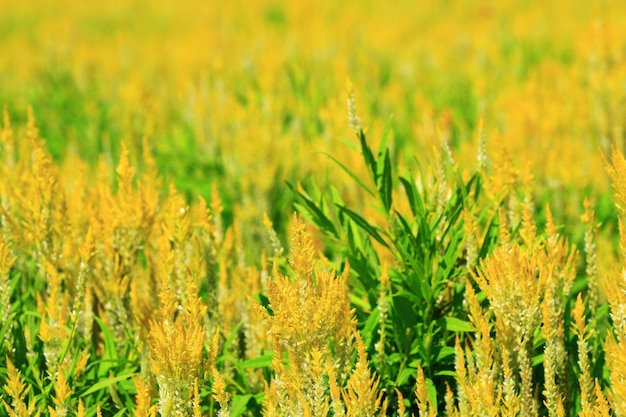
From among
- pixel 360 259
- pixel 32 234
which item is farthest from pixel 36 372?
pixel 360 259

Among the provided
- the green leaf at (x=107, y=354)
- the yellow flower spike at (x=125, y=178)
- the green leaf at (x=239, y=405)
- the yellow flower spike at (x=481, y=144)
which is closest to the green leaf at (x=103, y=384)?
the green leaf at (x=107, y=354)

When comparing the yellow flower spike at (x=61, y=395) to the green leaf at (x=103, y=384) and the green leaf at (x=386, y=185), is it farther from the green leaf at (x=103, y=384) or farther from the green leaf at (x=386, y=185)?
the green leaf at (x=386, y=185)

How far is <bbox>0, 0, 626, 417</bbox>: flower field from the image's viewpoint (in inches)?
61.5

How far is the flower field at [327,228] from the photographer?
156 centimetres

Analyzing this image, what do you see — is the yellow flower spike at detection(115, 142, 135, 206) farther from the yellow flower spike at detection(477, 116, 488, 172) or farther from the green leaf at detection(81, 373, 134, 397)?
the yellow flower spike at detection(477, 116, 488, 172)

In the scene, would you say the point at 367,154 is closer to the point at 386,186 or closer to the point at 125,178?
the point at 386,186

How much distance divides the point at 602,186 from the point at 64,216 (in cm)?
242

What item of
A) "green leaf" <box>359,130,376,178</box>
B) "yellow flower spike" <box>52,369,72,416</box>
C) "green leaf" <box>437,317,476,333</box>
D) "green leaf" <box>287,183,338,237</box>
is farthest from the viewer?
"green leaf" <box>287,183,338,237</box>

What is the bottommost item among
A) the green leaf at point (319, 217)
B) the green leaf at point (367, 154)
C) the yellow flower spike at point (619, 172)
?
the green leaf at point (319, 217)

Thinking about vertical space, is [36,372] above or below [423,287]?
below

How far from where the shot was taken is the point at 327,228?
216 cm

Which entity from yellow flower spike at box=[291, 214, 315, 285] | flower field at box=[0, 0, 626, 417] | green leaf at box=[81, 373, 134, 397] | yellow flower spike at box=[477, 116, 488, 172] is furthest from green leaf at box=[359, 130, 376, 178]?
green leaf at box=[81, 373, 134, 397]

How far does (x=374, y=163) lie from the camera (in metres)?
2.03

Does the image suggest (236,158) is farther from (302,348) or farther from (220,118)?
(302,348)
